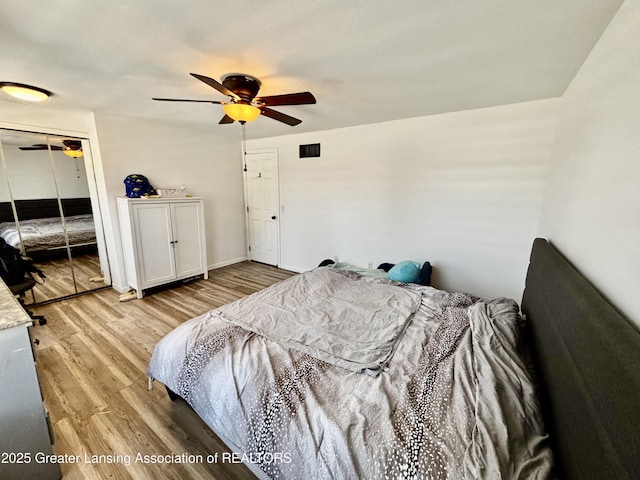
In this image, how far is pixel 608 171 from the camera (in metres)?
1.23

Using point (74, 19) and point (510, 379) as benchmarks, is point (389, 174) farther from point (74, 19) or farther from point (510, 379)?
point (74, 19)

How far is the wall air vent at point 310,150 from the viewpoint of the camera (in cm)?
412

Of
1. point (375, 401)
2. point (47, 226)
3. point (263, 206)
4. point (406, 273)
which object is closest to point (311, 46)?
point (375, 401)

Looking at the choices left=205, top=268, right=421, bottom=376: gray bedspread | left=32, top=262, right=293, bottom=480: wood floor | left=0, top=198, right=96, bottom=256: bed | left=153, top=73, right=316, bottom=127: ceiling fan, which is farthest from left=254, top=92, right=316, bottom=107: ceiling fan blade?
left=0, top=198, right=96, bottom=256: bed

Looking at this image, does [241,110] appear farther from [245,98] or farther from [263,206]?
[263,206]

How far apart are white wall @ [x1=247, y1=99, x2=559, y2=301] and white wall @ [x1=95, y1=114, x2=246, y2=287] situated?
125 centimetres

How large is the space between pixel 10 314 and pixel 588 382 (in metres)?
2.44

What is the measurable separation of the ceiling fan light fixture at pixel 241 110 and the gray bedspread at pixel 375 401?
1.53 meters

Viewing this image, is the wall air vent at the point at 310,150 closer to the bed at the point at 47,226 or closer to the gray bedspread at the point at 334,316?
the gray bedspread at the point at 334,316

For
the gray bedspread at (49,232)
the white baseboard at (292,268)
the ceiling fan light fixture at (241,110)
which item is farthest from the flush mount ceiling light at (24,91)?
the white baseboard at (292,268)

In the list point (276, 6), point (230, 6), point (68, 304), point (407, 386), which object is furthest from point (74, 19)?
point (68, 304)

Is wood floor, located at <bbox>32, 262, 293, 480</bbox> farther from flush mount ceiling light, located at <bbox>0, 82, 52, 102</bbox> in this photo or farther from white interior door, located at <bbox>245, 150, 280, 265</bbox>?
flush mount ceiling light, located at <bbox>0, 82, 52, 102</bbox>

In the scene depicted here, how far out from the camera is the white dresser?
1.23m

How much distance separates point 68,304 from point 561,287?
4837 millimetres
